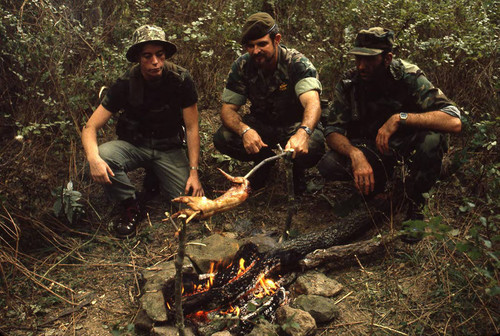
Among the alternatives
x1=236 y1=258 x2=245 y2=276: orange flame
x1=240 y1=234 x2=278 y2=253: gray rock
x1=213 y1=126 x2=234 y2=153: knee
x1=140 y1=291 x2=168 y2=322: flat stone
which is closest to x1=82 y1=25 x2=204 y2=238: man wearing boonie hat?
x1=213 y1=126 x2=234 y2=153: knee

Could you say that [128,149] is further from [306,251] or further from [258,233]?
[306,251]

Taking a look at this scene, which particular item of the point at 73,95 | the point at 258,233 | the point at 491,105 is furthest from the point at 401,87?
the point at 73,95

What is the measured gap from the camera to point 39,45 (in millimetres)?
5188

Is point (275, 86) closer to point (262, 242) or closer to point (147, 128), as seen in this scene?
point (147, 128)

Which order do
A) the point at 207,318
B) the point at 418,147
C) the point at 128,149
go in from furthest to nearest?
1. the point at 128,149
2. the point at 418,147
3. the point at 207,318

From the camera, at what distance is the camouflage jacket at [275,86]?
14.4 ft

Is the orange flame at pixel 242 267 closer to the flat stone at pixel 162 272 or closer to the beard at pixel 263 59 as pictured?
the flat stone at pixel 162 272

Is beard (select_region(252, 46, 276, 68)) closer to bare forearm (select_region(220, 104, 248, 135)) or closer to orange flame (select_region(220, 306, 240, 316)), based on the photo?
bare forearm (select_region(220, 104, 248, 135))

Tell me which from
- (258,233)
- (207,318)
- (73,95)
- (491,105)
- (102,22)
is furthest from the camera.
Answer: (102,22)

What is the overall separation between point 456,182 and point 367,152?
3.58ft

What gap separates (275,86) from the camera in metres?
4.52

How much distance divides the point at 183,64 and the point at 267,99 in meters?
1.95

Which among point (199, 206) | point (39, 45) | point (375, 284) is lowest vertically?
point (375, 284)

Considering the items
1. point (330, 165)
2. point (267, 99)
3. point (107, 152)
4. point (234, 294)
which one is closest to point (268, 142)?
point (267, 99)
